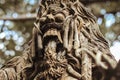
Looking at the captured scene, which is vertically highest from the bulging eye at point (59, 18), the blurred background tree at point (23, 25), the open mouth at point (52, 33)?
the bulging eye at point (59, 18)

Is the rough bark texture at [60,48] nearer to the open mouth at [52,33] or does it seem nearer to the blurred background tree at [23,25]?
the open mouth at [52,33]

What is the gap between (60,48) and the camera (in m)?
3.01

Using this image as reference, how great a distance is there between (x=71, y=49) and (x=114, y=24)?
6.59 meters

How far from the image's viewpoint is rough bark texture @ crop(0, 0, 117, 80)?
112 inches

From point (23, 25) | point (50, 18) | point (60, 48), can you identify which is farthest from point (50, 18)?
point (23, 25)

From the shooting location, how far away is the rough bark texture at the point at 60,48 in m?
2.84

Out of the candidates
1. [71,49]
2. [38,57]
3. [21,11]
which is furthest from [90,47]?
[21,11]

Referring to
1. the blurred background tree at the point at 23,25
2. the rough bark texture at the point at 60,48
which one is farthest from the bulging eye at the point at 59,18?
the blurred background tree at the point at 23,25

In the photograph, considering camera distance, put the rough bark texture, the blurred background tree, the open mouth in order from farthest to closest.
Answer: the blurred background tree → the open mouth → the rough bark texture

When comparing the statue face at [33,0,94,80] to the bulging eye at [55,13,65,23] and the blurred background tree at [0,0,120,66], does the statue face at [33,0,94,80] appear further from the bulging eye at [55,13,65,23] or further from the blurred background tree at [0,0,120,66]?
the blurred background tree at [0,0,120,66]

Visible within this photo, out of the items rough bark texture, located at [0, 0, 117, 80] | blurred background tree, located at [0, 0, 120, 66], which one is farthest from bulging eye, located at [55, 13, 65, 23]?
blurred background tree, located at [0, 0, 120, 66]

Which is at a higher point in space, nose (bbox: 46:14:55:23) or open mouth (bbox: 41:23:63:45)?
nose (bbox: 46:14:55:23)

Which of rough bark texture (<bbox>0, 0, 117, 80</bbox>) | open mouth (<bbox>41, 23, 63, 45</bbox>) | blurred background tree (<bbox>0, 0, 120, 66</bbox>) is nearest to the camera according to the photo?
rough bark texture (<bbox>0, 0, 117, 80</bbox>)

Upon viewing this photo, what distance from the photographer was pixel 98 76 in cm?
265
